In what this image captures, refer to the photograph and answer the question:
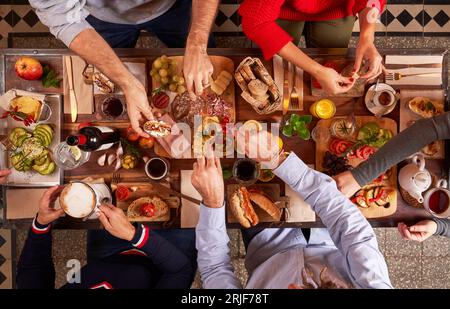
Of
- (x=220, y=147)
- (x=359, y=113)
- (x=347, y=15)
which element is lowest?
(x=220, y=147)

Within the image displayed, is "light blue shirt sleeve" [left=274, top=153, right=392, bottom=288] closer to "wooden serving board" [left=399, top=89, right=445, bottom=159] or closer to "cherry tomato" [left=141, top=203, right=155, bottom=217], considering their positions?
"wooden serving board" [left=399, top=89, right=445, bottom=159]

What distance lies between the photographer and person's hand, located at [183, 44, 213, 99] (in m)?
1.61

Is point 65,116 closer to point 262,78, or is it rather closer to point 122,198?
point 122,198

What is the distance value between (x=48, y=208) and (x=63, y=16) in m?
0.83

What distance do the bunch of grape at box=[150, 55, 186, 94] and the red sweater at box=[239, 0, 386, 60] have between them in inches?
14.7

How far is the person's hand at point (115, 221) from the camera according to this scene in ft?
5.61

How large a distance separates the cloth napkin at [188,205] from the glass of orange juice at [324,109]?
0.65 metres

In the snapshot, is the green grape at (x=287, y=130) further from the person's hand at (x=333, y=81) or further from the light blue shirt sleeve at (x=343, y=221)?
the person's hand at (x=333, y=81)

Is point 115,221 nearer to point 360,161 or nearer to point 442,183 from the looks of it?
point 360,161

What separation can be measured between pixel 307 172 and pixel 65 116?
45.1 inches

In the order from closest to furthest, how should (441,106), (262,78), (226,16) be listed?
(262,78), (441,106), (226,16)

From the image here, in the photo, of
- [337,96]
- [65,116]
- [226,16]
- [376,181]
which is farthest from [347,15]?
[65,116]

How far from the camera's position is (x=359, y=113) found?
1.83 metres

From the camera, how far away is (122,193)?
1784 millimetres
